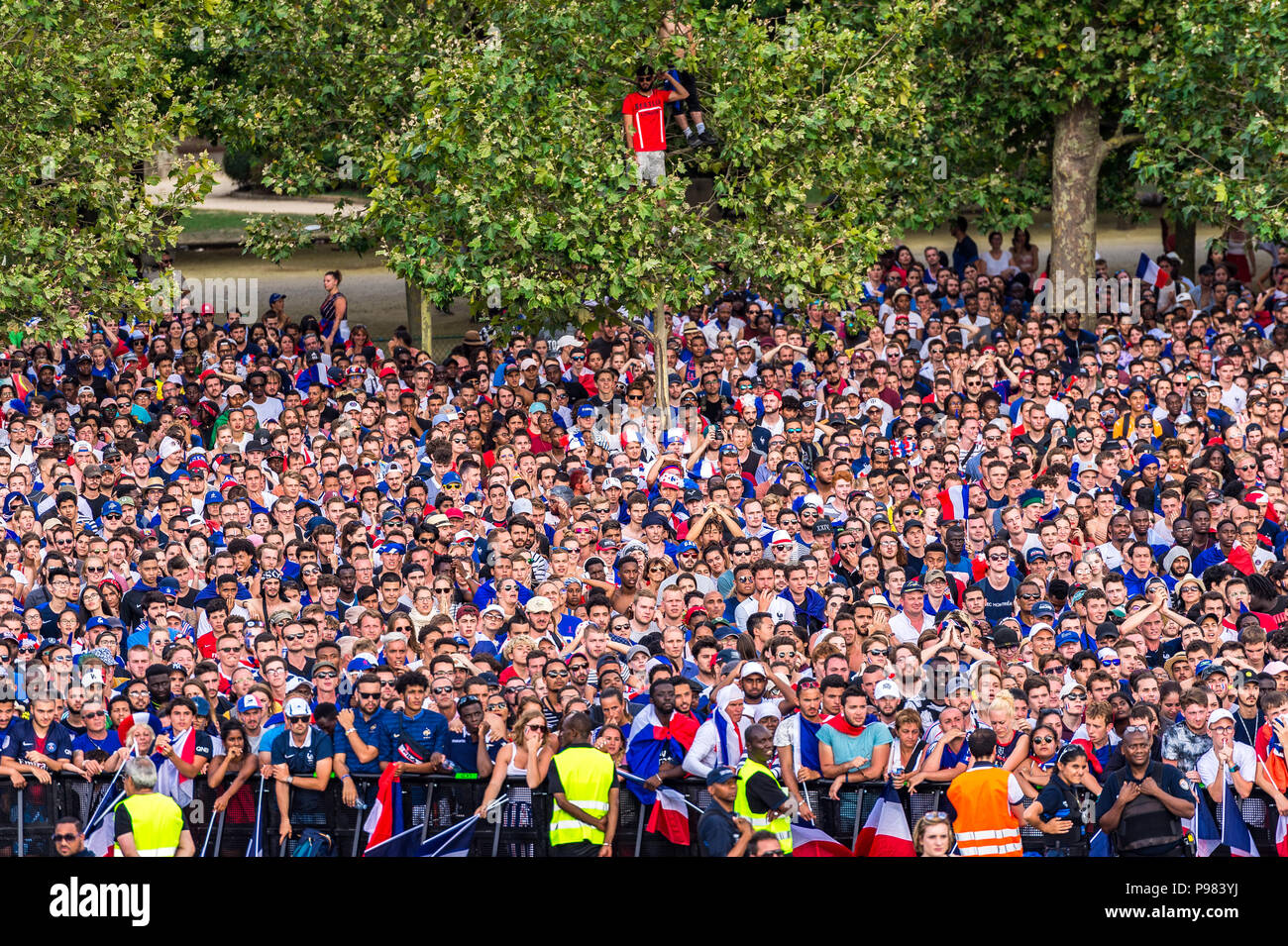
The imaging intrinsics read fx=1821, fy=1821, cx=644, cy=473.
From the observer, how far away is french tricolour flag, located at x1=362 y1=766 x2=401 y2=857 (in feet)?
35.0

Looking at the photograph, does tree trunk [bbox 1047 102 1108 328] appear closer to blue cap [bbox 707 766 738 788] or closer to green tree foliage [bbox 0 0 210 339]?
green tree foliage [bbox 0 0 210 339]

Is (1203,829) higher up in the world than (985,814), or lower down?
lower down

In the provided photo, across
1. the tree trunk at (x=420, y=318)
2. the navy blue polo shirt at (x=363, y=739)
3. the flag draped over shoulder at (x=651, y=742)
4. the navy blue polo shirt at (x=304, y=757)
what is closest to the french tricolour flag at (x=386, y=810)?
the navy blue polo shirt at (x=363, y=739)

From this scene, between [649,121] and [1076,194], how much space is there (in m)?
7.68

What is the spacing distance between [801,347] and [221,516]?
7335 mm

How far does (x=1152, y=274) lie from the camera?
76.7 ft

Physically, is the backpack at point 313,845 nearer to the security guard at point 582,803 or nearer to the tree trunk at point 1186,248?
the security guard at point 582,803

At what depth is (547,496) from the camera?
51.6ft

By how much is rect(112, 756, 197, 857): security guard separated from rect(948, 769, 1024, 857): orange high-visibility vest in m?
4.33

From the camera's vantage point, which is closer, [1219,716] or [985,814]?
[985,814]

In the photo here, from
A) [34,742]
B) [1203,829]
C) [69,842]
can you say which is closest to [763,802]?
[1203,829]

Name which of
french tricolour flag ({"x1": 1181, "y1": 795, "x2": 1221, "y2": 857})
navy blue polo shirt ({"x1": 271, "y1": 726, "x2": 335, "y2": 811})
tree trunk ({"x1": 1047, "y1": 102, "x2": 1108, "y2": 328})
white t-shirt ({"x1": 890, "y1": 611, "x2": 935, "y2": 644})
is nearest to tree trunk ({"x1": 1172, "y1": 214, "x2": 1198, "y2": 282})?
tree trunk ({"x1": 1047, "y1": 102, "x2": 1108, "y2": 328})

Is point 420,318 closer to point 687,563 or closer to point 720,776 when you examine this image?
point 687,563
